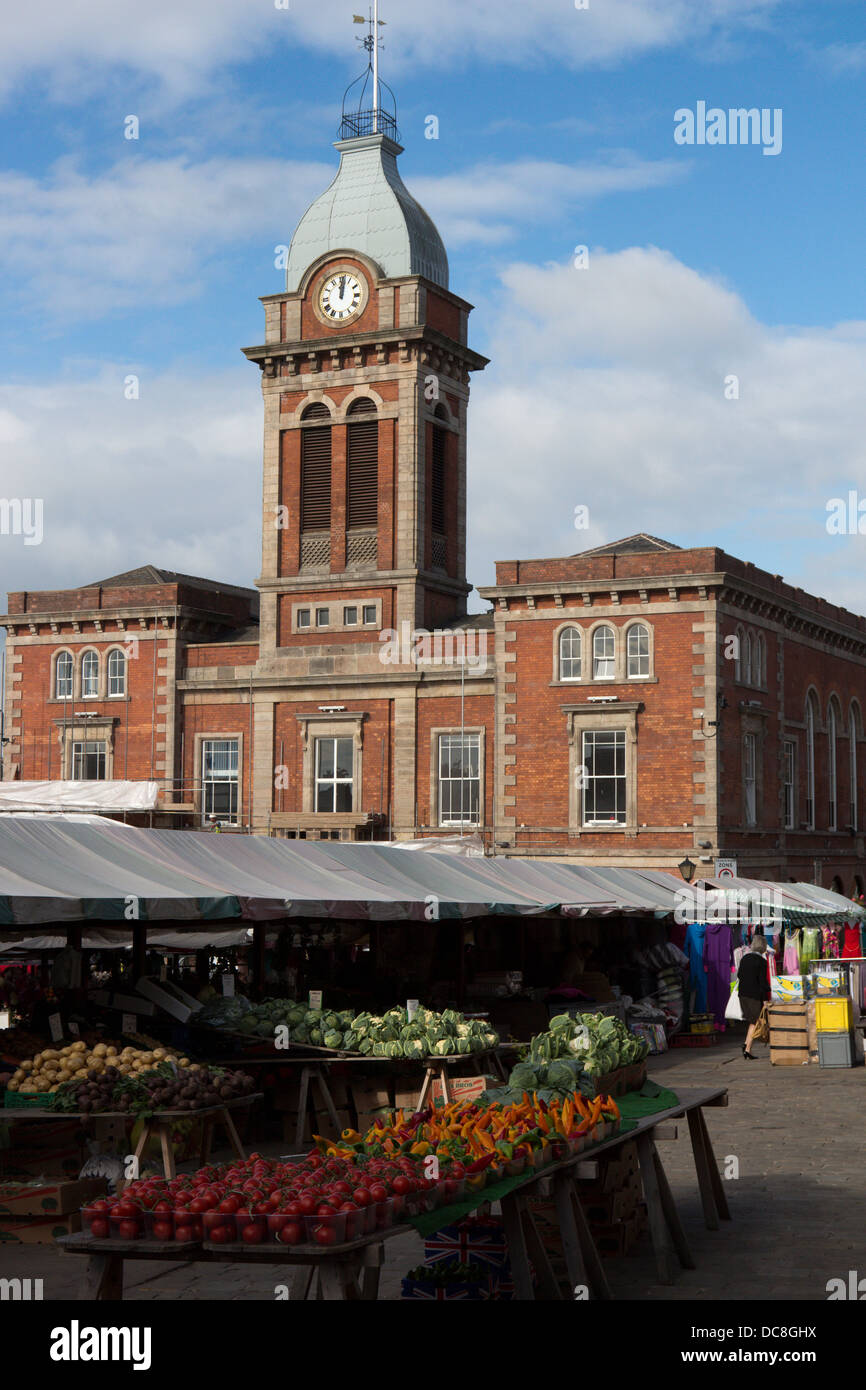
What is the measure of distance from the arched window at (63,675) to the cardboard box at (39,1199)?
4114 centimetres

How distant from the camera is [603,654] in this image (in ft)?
145

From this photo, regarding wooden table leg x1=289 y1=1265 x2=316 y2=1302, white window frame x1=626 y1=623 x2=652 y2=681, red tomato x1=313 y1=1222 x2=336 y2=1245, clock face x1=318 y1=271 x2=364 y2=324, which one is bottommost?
wooden table leg x1=289 y1=1265 x2=316 y2=1302

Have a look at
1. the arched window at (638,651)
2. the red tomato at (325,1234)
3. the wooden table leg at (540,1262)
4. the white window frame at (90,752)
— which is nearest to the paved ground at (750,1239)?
the wooden table leg at (540,1262)

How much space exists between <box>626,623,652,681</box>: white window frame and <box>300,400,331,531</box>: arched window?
1066 cm

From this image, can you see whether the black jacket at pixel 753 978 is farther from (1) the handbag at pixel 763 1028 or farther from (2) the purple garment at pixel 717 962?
(2) the purple garment at pixel 717 962

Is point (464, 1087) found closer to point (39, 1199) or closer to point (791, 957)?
point (39, 1199)

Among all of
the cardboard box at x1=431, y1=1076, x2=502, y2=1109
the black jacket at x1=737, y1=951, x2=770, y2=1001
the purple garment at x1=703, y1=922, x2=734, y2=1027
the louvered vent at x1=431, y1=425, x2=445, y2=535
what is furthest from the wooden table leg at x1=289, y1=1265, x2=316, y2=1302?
the louvered vent at x1=431, y1=425, x2=445, y2=535

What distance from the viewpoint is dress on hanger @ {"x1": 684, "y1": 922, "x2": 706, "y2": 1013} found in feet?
102

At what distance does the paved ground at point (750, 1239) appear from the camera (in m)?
10.2

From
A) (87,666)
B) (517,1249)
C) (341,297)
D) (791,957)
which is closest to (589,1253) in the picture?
(517,1249)

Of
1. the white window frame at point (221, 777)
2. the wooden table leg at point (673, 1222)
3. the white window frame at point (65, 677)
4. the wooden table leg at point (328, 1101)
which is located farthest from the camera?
the white window frame at point (65, 677)

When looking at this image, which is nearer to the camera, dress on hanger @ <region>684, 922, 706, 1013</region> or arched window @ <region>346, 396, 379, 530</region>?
dress on hanger @ <region>684, 922, 706, 1013</region>

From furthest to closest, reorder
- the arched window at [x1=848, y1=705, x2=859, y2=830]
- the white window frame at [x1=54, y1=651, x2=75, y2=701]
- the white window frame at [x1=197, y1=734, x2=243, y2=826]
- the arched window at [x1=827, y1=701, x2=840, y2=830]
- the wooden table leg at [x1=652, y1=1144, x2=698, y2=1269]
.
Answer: the arched window at [x1=848, y1=705, x2=859, y2=830]
the arched window at [x1=827, y1=701, x2=840, y2=830]
the white window frame at [x1=54, y1=651, x2=75, y2=701]
the white window frame at [x1=197, y1=734, x2=243, y2=826]
the wooden table leg at [x1=652, y1=1144, x2=698, y2=1269]

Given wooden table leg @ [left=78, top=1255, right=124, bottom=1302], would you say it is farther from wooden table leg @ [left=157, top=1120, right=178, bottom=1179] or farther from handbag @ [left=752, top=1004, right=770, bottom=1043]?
handbag @ [left=752, top=1004, right=770, bottom=1043]
